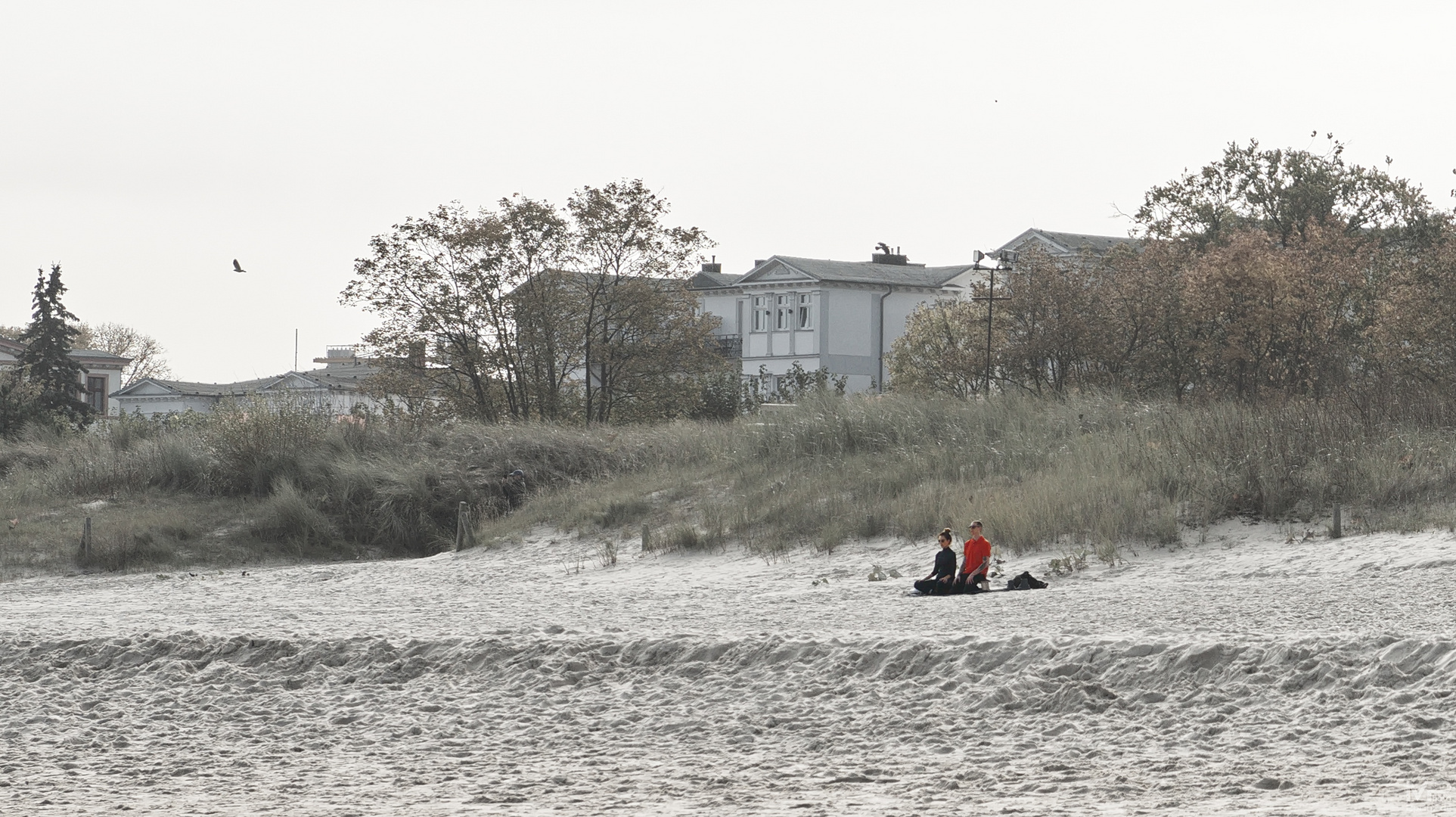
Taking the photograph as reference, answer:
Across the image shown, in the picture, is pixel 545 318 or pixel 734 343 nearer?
pixel 545 318

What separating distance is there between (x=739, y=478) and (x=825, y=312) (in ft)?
131

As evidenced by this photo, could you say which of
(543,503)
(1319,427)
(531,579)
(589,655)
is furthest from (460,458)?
(589,655)

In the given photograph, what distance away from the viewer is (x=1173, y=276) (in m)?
32.6

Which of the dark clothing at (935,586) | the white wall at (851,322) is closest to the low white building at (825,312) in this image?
the white wall at (851,322)

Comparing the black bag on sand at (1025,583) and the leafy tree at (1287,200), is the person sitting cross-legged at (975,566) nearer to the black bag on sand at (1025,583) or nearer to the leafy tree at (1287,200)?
the black bag on sand at (1025,583)

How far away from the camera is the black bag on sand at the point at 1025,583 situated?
1383cm

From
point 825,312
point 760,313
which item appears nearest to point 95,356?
point 760,313

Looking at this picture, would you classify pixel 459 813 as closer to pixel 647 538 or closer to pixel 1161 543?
pixel 1161 543

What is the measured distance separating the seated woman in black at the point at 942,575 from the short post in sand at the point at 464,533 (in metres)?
9.86

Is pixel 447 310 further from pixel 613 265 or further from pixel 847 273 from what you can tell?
pixel 847 273

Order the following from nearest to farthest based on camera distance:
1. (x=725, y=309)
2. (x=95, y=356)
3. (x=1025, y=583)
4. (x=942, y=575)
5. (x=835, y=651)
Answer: (x=835, y=651) → (x=1025, y=583) → (x=942, y=575) → (x=725, y=309) → (x=95, y=356)

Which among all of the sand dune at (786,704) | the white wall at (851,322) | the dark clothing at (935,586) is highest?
the white wall at (851,322)

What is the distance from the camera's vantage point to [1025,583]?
1384 cm

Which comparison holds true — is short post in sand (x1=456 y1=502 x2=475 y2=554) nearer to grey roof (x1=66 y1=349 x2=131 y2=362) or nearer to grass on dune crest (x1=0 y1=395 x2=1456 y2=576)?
grass on dune crest (x1=0 y1=395 x2=1456 y2=576)
